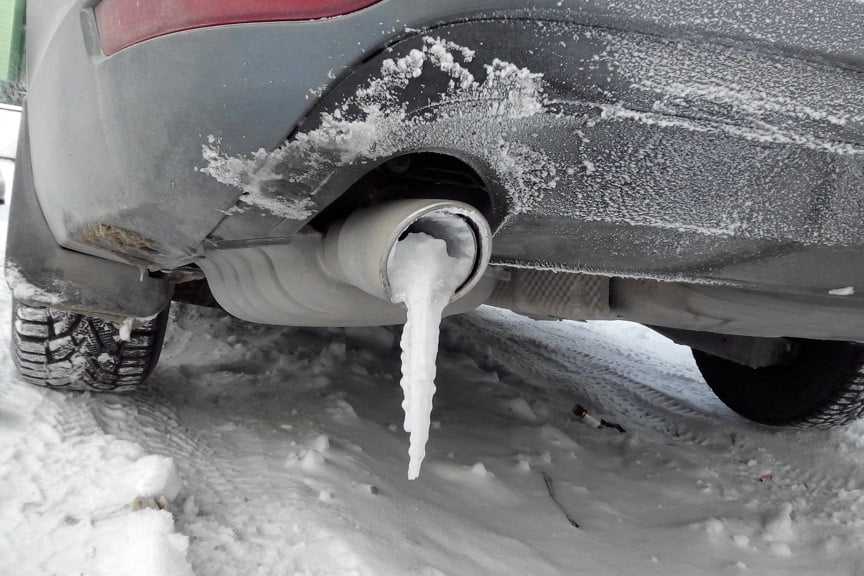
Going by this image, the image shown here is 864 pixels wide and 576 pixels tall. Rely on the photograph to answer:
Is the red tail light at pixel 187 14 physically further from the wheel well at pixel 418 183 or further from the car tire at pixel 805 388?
the car tire at pixel 805 388

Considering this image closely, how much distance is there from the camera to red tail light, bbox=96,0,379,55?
748mm

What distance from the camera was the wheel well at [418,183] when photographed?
0.97m

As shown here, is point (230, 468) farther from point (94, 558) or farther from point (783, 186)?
point (783, 186)

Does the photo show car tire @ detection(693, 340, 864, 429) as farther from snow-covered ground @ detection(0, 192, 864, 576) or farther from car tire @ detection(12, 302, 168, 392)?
car tire @ detection(12, 302, 168, 392)

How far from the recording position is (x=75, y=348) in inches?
61.6

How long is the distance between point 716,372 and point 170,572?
2311 mm

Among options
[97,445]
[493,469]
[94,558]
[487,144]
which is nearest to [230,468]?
[97,445]

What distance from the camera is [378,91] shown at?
30.2 inches

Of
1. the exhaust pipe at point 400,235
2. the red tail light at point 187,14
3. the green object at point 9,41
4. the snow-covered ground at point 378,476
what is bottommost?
the snow-covered ground at point 378,476

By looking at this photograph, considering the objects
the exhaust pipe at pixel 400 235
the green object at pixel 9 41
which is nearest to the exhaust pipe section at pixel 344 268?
the exhaust pipe at pixel 400 235

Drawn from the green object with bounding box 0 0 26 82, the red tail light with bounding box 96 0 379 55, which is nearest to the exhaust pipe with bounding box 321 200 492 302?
the red tail light with bounding box 96 0 379 55

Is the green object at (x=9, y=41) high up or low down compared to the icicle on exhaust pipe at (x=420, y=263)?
up

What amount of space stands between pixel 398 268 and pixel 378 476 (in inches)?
30.5

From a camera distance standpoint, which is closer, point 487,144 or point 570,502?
point 487,144
